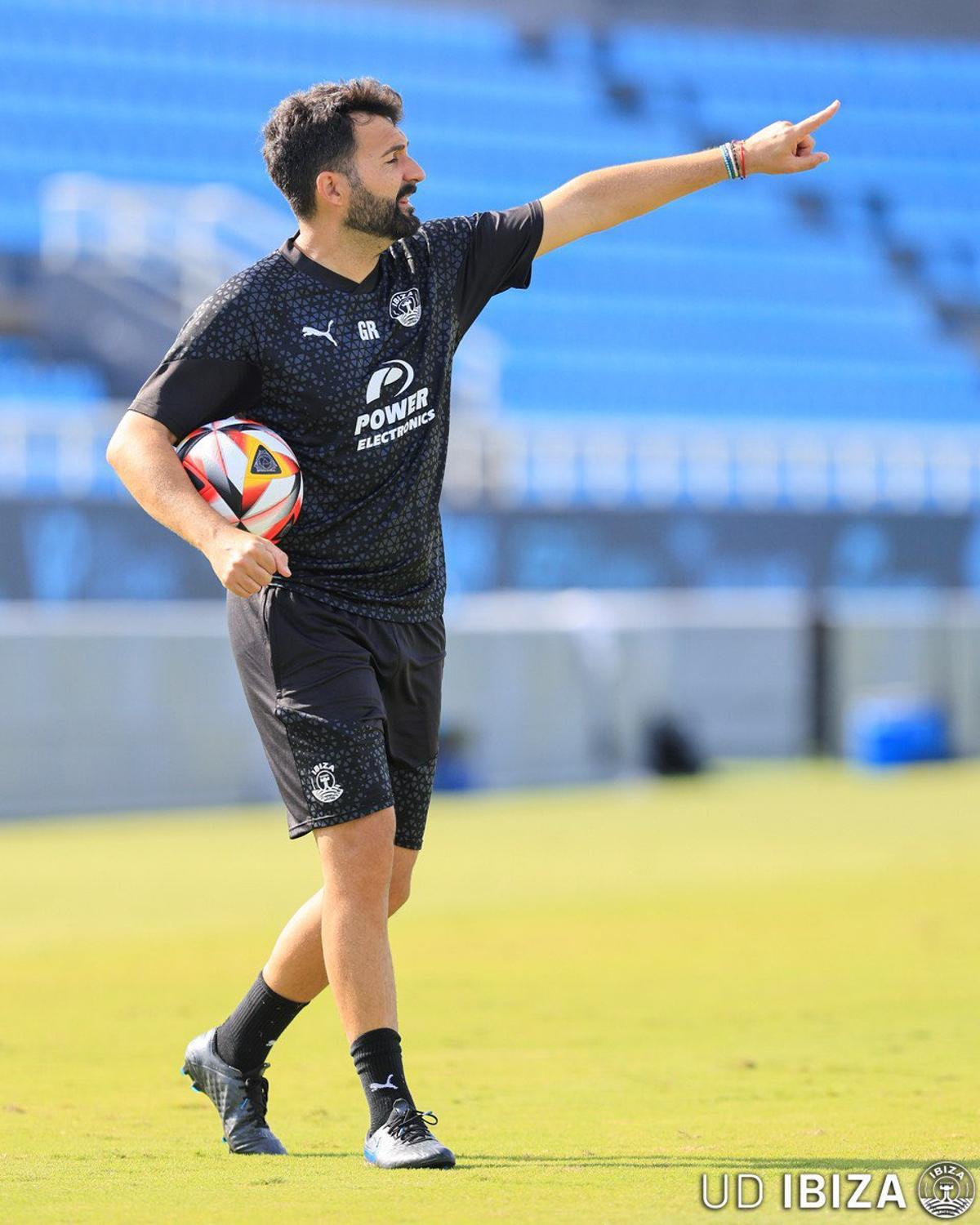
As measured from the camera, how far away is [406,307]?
4.34 meters

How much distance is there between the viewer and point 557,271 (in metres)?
35.2

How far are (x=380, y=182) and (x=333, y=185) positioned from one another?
0.10 m

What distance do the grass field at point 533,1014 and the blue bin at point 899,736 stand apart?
409 centimetres

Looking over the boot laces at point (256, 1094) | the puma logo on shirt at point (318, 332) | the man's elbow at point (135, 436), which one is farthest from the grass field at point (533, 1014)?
the puma logo on shirt at point (318, 332)

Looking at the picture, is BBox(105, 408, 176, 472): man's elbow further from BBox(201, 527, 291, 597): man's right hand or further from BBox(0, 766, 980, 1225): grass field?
BBox(0, 766, 980, 1225): grass field

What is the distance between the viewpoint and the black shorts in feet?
13.3

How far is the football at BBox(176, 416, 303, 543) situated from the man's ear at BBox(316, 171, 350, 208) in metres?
0.52

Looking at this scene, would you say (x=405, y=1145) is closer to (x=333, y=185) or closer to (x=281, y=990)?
(x=281, y=990)

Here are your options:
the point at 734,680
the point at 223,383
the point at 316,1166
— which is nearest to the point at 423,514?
the point at 223,383

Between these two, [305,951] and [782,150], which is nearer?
[305,951]

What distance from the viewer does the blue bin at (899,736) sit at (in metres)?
17.5

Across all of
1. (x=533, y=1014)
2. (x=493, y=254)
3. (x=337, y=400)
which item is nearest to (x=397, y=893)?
(x=337, y=400)

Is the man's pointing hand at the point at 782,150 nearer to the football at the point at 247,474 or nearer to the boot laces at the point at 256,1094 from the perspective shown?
the football at the point at 247,474

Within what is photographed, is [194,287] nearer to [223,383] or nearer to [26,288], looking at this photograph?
[26,288]
